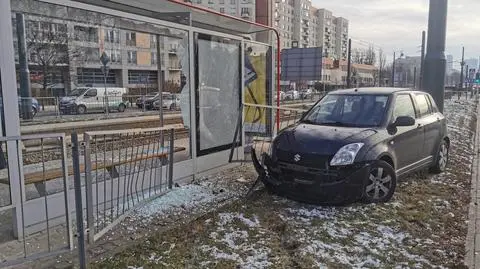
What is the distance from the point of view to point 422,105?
25.9 ft

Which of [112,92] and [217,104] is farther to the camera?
[217,104]

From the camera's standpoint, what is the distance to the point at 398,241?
15.7ft

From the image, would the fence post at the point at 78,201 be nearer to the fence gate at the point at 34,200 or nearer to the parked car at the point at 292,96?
the fence gate at the point at 34,200

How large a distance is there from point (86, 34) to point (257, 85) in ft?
14.6

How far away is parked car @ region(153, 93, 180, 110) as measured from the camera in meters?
7.39

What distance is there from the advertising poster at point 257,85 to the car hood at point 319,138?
308cm

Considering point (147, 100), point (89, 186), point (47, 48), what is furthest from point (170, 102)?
point (89, 186)

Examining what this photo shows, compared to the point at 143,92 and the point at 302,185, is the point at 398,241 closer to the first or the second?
the point at 302,185

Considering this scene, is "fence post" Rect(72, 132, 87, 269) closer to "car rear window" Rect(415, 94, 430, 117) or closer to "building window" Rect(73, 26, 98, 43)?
"building window" Rect(73, 26, 98, 43)

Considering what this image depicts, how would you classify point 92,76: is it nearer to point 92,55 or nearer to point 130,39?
point 92,55

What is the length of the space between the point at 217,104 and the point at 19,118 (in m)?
3.85

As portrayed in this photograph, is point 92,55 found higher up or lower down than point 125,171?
higher up

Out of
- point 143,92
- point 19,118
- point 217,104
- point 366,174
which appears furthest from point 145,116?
point 366,174

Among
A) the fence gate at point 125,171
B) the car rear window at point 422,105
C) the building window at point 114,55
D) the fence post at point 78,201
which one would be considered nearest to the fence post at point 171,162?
the fence gate at point 125,171
